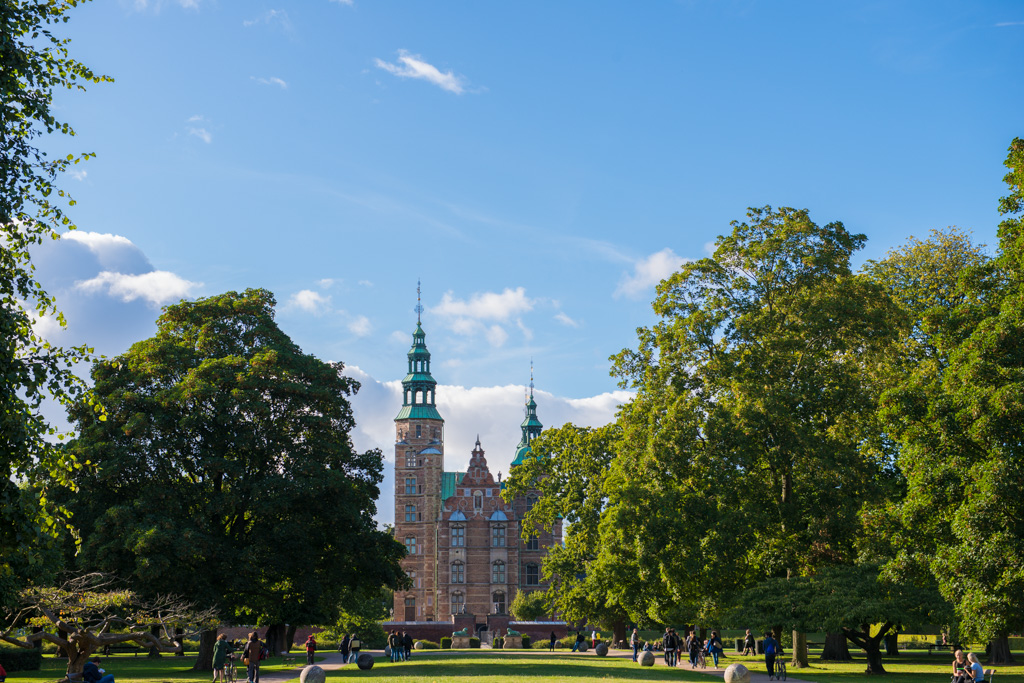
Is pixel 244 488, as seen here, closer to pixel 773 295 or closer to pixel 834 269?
pixel 773 295

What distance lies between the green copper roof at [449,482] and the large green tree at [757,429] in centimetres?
6681

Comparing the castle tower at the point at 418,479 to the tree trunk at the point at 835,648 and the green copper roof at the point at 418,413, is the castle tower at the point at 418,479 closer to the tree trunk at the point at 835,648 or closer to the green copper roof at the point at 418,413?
the green copper roof at the point at 418,413

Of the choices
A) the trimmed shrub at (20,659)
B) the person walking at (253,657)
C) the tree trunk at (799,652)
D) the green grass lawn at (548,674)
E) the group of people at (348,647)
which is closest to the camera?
the person walking at (253,657)

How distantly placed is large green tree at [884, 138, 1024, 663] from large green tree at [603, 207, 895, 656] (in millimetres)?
6719

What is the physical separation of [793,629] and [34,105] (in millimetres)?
25543

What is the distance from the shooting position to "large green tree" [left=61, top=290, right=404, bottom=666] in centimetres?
3275

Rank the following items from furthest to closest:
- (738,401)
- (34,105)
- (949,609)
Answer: (738,401) < (949,609) < (34,105)

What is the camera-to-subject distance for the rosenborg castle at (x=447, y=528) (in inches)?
3777

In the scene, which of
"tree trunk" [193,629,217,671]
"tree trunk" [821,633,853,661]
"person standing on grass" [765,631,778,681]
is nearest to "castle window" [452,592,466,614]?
"tree trunk" [821,633,853,661]

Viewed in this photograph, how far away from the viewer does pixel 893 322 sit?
1379 inches

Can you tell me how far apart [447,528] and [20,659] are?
6397cm

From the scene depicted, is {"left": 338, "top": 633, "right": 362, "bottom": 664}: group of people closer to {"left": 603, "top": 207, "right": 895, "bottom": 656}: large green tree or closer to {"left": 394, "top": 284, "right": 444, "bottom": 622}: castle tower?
{"left": 603, "top": 207, "right": 895, "bottom": 656}: large green tree

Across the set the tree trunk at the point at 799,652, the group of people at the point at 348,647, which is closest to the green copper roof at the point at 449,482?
the group of people at the point at 348,647

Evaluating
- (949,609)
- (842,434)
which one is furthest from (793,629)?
(842,434)
